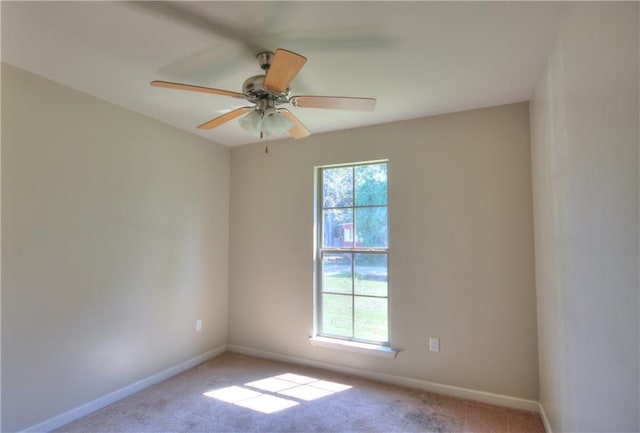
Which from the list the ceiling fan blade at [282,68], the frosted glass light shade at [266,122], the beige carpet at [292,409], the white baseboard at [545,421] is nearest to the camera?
the ceiling fan blade at [282,68]

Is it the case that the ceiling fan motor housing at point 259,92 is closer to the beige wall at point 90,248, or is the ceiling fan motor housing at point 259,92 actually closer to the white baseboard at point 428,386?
the beige wall at point 90,248

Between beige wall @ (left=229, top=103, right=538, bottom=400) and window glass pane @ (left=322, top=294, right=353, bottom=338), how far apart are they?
0.17 meters

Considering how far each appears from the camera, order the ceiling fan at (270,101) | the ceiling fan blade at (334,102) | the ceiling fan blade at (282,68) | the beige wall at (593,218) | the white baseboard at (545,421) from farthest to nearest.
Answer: the white baseboard at (545,421)
the ceiling fan blade at (334,102)
the ceiling fan at (270,101)
the ceiling fan blade at (282,68)
the beige wall at (593,218)

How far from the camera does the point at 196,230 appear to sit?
133 inches

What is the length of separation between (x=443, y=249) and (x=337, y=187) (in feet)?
3.97

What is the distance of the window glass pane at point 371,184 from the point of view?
3088mm

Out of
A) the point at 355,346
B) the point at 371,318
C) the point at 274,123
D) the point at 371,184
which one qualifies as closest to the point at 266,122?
the point at 274,123

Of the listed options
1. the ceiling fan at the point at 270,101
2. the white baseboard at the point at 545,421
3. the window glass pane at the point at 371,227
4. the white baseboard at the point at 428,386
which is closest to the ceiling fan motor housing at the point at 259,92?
the ceiling fan at the point at 270,101

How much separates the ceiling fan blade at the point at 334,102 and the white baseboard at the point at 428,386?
2340 mm

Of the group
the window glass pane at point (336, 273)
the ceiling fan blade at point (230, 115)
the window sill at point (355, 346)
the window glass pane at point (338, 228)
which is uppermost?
the ceiling fan blade at point (230, 115)

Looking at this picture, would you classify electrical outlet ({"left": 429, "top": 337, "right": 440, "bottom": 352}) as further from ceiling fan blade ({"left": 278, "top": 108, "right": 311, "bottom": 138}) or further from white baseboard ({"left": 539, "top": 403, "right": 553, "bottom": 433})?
ceiling fan blade ({"left": 278, "top": 108, "right": 311, "bottom": 138})

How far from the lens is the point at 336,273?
3.28m

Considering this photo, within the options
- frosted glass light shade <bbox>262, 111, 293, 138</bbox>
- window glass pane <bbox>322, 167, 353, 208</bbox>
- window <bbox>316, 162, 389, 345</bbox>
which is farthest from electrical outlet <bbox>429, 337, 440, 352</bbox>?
frosted glass light shade <bbox>262, 111, 293, 138</bbox>

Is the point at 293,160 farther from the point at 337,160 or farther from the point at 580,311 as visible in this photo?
the point at 580,311
